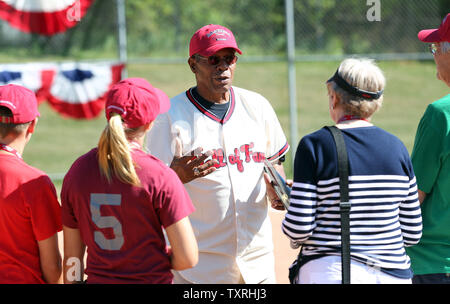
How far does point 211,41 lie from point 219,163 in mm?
747

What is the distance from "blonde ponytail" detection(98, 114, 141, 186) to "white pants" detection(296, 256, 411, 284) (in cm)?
91

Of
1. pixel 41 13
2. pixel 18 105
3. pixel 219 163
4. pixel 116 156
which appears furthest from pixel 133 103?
pixel 41 13

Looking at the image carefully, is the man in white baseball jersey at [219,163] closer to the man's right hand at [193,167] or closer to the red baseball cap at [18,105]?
the man's right hand at [193,167]

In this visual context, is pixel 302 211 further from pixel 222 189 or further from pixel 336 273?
pixel 222 189

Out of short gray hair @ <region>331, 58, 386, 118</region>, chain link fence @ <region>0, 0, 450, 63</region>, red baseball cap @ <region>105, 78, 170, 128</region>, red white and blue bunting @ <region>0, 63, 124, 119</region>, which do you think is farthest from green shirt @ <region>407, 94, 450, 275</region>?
chain link fence @ <region>0, 0, 450, 63</region>

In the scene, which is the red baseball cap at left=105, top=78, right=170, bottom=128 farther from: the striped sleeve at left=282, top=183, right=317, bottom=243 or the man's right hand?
the striped sleeve at left=282, top=183, right=317, bottom=243

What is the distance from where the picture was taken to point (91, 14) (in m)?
13.6

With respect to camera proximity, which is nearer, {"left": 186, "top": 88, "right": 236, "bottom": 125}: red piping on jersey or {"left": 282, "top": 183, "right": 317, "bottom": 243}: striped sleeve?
{"left": 282, "top": 183, "right": 317, "bottom": 243}: striped sleeve

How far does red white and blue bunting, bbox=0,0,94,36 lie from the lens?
928 centimetres

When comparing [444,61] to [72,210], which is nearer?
[72,210]

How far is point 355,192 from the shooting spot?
2.70 meters
